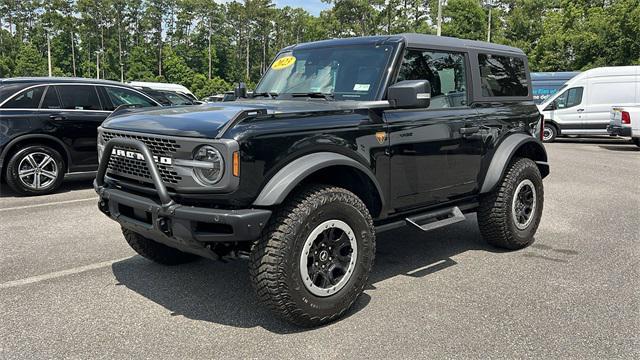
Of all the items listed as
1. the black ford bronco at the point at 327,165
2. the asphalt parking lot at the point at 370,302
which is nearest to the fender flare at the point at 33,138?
the asphalt parking lot at the point at 370,302

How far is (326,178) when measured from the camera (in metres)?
3.83

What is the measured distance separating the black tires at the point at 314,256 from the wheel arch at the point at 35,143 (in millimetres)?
6100

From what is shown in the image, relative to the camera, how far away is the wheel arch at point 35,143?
7824mm

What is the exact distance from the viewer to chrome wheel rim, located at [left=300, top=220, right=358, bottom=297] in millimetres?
3430

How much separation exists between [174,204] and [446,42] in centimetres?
285

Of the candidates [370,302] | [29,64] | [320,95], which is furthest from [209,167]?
[29,64]

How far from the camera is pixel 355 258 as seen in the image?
3672mm

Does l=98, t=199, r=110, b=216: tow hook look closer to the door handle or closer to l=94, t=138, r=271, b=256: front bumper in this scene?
l=94, t=138, r=271, b=256: front bumper

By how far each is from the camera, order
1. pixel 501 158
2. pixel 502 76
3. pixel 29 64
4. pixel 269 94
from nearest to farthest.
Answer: pixel 269 94 → pixel 501 158 → pixel 502 76 → pixel 29 64

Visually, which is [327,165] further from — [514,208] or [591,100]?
[591,100]

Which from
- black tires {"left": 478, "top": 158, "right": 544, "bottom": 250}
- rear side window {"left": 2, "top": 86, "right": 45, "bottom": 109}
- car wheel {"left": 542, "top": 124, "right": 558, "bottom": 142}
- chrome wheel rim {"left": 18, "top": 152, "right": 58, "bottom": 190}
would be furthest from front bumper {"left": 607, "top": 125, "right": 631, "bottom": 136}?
rear side window {"left": 2, "top": 86, "right": 45, "bottom": 109}

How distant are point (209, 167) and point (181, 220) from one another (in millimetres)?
365

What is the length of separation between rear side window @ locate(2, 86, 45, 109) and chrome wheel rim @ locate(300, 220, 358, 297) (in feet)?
21.1

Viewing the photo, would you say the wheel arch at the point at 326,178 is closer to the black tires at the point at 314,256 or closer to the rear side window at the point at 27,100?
the black tires at the point at 314,256
